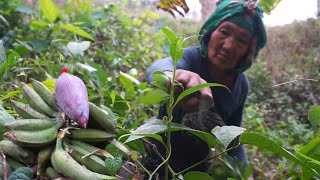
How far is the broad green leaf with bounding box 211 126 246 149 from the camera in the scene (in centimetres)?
41

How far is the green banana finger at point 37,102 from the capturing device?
0.45 metres

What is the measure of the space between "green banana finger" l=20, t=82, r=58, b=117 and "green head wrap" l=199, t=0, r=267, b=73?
1.68 feet

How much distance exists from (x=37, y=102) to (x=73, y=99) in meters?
0.06

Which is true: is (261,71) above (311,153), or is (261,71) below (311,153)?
below

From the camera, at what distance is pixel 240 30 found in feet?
2.93

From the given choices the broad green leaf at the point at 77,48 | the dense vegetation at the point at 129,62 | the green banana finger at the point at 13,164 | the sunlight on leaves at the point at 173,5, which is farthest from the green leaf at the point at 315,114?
the broad green leaf at the point at 77,48

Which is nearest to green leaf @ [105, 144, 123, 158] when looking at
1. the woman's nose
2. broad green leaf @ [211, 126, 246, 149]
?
broad green leaf @ [211, 126, 246, 149]

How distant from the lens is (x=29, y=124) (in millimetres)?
415

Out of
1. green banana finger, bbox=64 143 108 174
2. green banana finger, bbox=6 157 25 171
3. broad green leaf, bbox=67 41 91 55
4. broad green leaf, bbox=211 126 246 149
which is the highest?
broad green leaf, bbox=211 126 246 149

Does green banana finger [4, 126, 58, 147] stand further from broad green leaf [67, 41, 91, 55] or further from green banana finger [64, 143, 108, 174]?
broad green leaf [67, 41, 91, 55]

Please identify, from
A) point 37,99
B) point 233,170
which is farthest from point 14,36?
point 233,170

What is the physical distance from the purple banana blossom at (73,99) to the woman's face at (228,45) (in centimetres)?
51

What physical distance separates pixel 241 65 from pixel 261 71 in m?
3.56

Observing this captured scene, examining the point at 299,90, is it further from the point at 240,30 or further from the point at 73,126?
the point at 73,126
